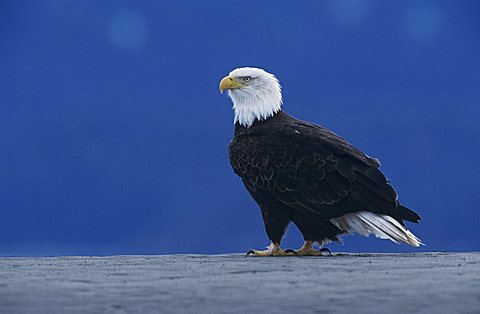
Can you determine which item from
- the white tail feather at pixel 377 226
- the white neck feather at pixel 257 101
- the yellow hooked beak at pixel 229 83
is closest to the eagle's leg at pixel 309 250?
the white tail feather at pixel 377 226

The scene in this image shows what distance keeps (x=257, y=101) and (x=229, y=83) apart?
265 mm

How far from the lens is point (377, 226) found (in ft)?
22.1

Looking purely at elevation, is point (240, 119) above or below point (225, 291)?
above

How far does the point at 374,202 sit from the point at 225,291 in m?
2.89

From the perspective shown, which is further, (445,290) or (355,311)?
(445,290)

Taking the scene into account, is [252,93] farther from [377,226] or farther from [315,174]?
[377,226]

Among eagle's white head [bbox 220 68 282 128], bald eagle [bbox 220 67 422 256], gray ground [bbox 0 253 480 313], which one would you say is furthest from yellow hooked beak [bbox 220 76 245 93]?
gray ground [bbox 0 253 480 313]

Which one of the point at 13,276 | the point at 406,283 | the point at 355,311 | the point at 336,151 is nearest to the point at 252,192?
the point at 336,151

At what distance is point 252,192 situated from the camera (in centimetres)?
707

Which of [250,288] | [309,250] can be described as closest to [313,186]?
[309,250]

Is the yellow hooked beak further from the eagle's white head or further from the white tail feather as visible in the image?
the white tail feather

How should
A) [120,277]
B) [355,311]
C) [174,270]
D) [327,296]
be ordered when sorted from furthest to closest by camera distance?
[174,270], [120,277], [327,296], [355,311]

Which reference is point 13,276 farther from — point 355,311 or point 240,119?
point 240,119

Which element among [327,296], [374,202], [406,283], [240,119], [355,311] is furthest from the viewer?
[240,119]
